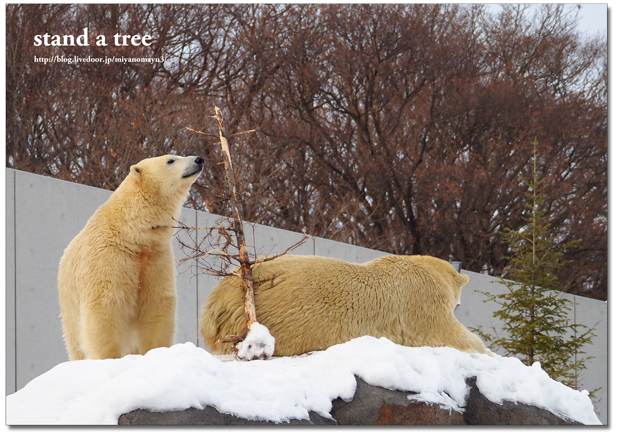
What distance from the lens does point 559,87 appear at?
13.7 m

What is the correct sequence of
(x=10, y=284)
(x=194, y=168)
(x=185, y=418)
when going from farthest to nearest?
1. (x=10, y=284)
2. (x=194, y=168)
3. (x=185, y=418)

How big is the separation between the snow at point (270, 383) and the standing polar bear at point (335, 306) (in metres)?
0.18

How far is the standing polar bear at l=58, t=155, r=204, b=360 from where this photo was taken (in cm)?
354

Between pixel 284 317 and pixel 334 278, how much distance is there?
1.19 ft

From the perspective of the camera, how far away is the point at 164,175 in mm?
3799

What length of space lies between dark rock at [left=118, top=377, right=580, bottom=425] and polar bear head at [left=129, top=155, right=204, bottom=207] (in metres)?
1.32

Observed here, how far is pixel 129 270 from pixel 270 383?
100 centimetres

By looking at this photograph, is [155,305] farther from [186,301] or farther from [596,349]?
[596,349]

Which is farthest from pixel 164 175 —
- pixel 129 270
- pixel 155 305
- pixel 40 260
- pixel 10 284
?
pixel 10 284

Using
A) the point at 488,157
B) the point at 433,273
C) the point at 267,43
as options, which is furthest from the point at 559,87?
the point at 433,273

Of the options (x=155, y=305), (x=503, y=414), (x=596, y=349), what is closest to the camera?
(x=503, y=414)

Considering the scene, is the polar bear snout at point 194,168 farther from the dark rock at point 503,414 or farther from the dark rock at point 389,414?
the dark rock at point 503,414

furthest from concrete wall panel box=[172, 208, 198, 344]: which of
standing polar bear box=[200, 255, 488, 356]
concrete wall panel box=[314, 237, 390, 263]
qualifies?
standing polar bear box=[200, 255, 488, 356]

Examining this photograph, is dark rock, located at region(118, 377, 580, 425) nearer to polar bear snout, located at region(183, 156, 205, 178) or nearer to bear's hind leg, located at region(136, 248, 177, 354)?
bear's hind leg, located at region(136, 248, 177, 354)
